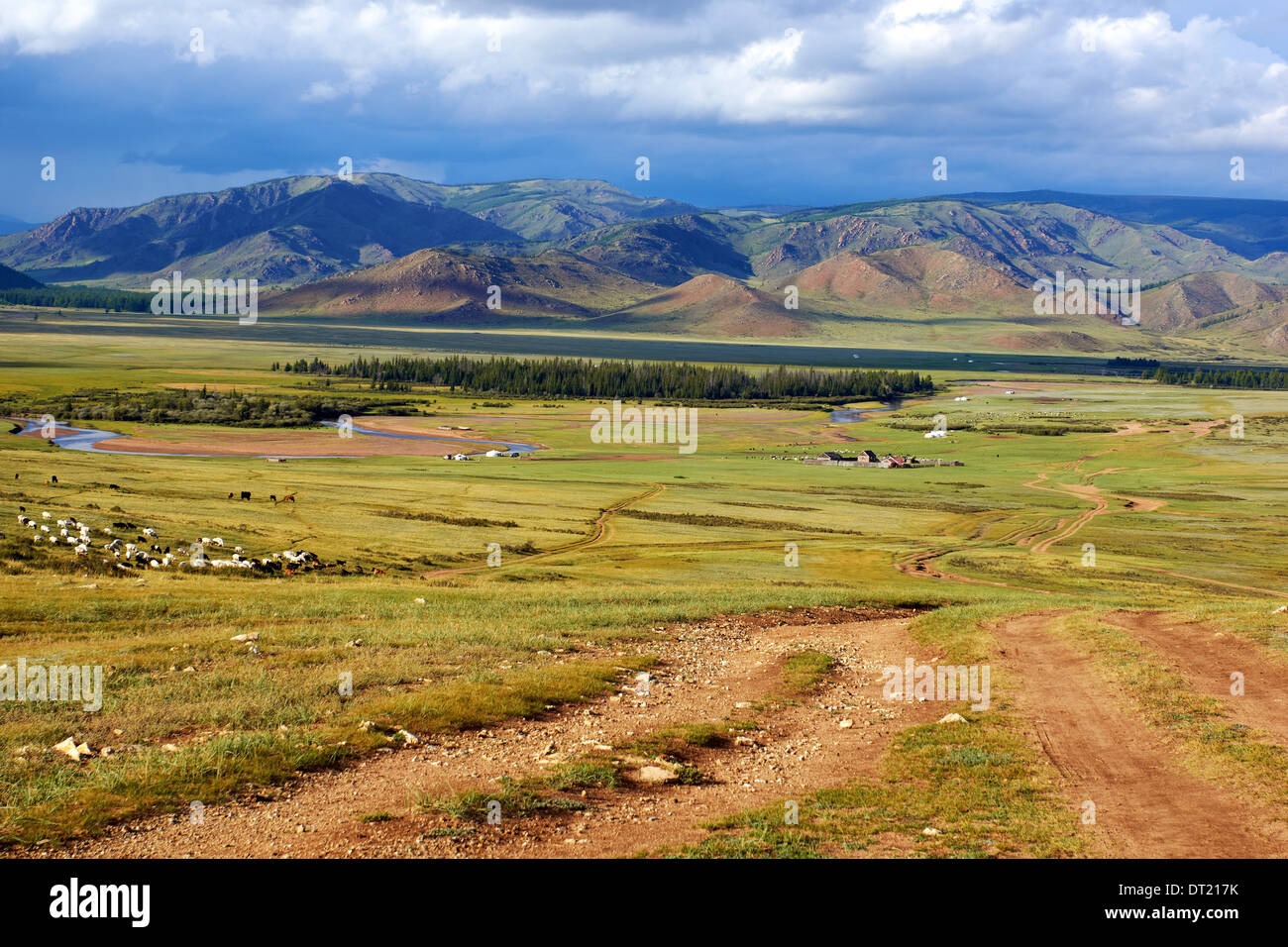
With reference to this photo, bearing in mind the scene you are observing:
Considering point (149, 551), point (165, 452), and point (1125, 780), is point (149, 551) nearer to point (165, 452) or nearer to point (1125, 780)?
point (1125, 780)

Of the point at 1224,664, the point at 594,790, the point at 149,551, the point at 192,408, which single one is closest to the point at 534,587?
the point at 149,551

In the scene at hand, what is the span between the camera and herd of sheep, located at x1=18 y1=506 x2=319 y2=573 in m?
44.8

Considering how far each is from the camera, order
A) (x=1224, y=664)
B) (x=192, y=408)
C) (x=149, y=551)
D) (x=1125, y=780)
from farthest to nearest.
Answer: (x=192, y=408), (x=149, y=551), (x=1224, y=664), (x=1125, y=780)

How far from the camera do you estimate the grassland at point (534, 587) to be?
58.4ft

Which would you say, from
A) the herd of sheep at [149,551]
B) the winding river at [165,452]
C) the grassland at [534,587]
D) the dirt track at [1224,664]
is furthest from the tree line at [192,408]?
the dirt track at [1224,664]

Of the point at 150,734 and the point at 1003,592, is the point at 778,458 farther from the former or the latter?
the point at 150,734

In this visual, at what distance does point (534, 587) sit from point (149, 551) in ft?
63.8

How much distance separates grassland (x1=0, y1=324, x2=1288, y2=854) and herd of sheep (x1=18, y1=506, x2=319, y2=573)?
1748mm

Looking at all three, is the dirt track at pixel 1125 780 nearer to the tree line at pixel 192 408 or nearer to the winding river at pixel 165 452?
the winding river at pixel 165 452

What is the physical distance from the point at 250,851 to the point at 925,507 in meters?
87.7

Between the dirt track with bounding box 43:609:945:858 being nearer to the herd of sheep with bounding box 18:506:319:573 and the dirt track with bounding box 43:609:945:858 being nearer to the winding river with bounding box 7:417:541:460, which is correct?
the herd of sheep with bounding box 18:506:319:573

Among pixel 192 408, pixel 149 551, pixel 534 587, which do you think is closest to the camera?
pixel 534 587

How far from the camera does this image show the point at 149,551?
46.9 m

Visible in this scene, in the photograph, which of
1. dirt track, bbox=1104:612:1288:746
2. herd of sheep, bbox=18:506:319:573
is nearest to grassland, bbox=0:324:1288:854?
dirt track, bbox=1104:612:1288:746
